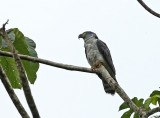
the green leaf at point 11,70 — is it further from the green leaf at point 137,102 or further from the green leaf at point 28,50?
the green leaf at point 137,102

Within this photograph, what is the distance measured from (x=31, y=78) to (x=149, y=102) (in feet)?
4.71

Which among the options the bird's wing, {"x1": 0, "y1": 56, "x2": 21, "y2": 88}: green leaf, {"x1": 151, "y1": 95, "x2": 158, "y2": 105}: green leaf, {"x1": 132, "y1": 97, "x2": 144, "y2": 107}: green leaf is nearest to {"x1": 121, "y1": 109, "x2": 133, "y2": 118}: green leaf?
{"x1": 132, "y1": 97, "x2": 144, "y2": 107}: green leaf

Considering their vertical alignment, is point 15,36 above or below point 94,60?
below

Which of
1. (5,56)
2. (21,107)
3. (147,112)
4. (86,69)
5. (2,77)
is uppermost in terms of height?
(5,56)

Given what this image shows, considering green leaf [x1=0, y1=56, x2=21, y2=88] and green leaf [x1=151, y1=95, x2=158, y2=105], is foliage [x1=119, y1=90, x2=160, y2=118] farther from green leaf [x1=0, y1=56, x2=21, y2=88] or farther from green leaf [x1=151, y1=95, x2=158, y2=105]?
green leaf [x1=0, y1=56, x2=21, y2=88]

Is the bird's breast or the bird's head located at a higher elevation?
the bird's head

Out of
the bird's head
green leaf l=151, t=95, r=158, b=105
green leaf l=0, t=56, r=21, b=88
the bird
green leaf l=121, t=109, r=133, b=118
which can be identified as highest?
the bird's head

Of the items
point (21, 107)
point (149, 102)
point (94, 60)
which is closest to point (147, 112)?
point (149, 102)

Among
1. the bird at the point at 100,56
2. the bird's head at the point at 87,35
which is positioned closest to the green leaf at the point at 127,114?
the bird at the point at 100,56

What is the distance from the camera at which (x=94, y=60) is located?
711cm

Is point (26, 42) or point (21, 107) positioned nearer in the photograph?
point (21, 107)

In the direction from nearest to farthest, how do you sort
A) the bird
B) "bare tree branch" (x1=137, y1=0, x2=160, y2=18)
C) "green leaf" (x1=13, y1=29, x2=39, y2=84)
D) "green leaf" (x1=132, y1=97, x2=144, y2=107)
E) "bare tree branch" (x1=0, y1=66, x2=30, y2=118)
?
"bare tree branch" (x1=0, y1=66, x2=30, y2=118) → "green leaf" (x1=132, y1=97, x2=144, y2=107) → "green leaf" (x1=13, y1=29, x2=39, y2=84) → "bare tree branch" (x1=137, y1=0, x2=160, y2=18) → the bird

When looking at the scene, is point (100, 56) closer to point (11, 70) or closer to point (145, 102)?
point (11, 70)

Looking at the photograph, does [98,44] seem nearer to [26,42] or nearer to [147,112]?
[26,42]
